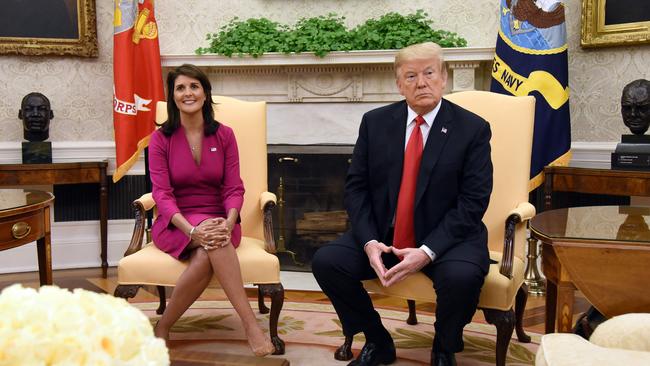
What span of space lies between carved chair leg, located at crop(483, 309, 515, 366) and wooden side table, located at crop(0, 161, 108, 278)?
309 cm

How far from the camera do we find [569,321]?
221 cm

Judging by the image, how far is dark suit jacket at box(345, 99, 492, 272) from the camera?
8.67ft

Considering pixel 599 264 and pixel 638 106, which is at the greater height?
pixel 638 106

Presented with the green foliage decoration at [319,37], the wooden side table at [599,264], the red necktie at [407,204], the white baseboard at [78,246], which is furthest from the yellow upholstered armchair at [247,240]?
the white baseboard at [78,246]

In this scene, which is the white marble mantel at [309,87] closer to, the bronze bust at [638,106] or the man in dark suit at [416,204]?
the bronze bust at [638,106]

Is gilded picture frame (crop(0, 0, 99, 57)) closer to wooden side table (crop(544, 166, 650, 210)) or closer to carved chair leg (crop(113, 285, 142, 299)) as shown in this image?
carved chair leg (crop(113, 285, 142, 299))

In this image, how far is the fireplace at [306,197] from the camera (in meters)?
4.77

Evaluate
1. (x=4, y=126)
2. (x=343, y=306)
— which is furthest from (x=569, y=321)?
(x=4, y=126)

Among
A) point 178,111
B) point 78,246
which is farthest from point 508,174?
point 78,246

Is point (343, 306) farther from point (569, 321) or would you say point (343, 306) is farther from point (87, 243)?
point (87, 243)

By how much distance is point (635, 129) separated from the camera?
3854mm

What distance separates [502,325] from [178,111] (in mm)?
1788

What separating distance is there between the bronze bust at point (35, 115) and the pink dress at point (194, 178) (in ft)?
6.28

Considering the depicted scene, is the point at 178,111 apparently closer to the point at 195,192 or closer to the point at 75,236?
the point at 195,192
